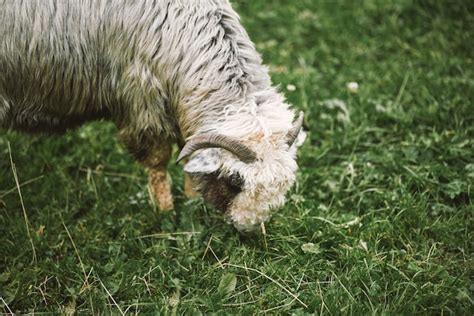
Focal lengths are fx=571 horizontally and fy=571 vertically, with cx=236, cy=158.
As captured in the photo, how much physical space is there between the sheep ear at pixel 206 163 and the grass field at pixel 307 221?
697 millimetres

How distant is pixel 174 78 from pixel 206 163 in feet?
2.21

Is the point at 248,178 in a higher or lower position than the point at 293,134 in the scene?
lower

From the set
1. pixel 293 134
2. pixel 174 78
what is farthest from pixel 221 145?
pixel 174 78

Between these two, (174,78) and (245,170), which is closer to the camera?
(245,170)

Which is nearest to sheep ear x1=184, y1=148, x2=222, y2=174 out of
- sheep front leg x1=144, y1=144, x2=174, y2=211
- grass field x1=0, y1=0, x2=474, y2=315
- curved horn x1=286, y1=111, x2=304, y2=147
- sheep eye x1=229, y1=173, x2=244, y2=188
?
sheep eye x1=229, y1=173, x2=244, y2=188

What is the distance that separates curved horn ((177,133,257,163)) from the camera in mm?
3473

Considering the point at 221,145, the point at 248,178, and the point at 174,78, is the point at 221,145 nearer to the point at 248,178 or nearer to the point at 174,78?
the point at 248,178

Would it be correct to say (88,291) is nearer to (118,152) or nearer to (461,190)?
(118,152)

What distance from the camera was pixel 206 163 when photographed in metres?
3.64

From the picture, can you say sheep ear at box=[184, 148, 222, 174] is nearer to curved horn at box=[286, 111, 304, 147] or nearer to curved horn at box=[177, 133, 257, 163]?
curved horn at box=[177, 133, 257, 163]

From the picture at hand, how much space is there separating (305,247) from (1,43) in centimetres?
249

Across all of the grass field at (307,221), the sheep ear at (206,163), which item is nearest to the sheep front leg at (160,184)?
the grass field at (307,221)

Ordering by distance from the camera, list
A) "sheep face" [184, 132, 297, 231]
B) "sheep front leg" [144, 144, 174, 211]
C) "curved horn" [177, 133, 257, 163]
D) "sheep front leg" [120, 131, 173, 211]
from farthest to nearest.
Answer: "sheep front leg" [144, 144, 174, 211] → "sheep front leg" [120, 131, 173, 211] → "sheep face" [184, 132, 297, 231] → "curved horn" [177, 133, 257, 163]

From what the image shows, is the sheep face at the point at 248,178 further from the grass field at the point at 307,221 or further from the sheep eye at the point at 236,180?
the grass field at the point at 307,221
